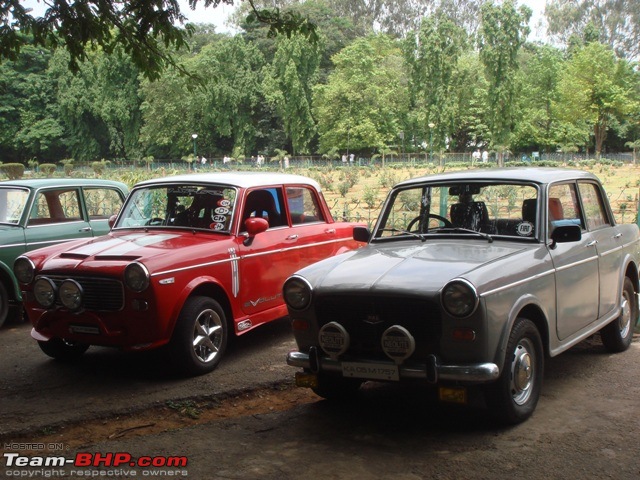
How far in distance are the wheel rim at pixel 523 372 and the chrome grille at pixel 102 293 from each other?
11.3ft

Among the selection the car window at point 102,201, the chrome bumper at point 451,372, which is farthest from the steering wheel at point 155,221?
the chrome bumper at point 451,372

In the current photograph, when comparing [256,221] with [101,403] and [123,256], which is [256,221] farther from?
[101,403]

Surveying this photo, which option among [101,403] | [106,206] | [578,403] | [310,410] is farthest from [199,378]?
[106,206]

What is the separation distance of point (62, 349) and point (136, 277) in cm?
171

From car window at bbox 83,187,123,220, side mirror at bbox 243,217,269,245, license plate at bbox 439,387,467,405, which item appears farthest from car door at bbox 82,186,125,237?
license plate at bbox 439,387,467,405

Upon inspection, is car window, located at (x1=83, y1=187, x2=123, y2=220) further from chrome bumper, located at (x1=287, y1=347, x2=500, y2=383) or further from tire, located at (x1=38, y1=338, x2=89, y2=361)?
chrome bumper, located at (x1=287, y1=347, x2=500, y2=383)

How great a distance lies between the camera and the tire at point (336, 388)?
557 centimetres

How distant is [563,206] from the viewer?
20.5 feet

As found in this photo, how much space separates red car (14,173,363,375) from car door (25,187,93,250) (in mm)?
1769

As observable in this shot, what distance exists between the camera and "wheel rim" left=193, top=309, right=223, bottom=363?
6629 millimetres

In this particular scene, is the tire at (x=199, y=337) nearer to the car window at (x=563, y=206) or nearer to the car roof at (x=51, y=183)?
the car window at (x=563, y=206)

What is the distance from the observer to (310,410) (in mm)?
5645

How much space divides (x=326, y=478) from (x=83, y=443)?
196 cm

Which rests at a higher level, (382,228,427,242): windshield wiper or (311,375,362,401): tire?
(382,228,427,242): windshield wiper
